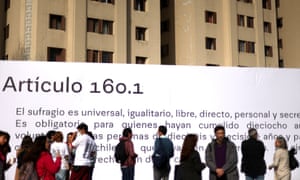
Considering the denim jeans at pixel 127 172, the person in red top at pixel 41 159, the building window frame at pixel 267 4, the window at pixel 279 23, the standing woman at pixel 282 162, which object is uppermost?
the building window frame at pixel 267 4

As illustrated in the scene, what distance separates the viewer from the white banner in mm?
11883

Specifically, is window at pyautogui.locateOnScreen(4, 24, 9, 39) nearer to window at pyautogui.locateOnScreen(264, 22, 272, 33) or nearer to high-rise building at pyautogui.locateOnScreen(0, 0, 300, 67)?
high-rise building at pyautogui.locateOnScreen(0, 0, 300, 67)

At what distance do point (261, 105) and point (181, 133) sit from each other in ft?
8.60

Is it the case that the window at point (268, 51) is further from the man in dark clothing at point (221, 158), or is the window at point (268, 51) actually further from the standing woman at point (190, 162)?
the standing woman at point (190, 162)

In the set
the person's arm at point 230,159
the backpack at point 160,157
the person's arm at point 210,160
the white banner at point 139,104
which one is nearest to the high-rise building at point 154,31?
the white banner at point 139,104

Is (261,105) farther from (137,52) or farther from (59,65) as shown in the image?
(137,52)

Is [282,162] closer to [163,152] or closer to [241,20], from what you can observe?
[163,152]

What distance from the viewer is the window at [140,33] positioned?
3350 centimetres

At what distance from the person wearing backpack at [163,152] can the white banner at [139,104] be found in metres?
0.77

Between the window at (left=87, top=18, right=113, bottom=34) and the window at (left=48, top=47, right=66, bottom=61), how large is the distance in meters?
2.54

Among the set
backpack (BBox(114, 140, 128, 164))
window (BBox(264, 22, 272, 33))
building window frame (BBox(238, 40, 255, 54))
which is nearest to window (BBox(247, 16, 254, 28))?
building window frame (BBox(238, 40, 255, 54))

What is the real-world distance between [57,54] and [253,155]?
2276 centimetres

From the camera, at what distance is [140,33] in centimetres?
3381

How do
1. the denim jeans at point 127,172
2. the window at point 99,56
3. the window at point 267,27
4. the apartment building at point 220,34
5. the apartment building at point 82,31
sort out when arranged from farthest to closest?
the window at point 267,27 → the apartment building at point 220,34 → the window at point 99,56 → the apartment building at point 82,31 → the denim jeans at point 127,172
